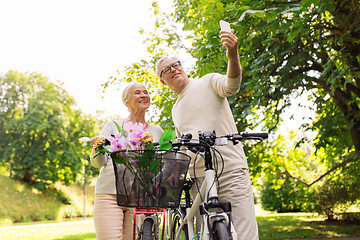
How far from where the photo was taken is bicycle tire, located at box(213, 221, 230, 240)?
2.26m

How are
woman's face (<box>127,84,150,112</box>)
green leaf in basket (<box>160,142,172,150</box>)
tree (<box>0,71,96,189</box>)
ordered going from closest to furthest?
green leaf in basket (<box>160,142,172,150</box>) < woman's face (<box>127,84,150,112</box>) < tree (<box>0,71,96,189</box>)

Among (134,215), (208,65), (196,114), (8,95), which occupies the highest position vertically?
(8,95)

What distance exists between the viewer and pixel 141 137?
2.52m

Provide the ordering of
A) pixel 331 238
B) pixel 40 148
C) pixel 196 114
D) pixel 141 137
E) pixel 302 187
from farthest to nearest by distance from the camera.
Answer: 1. pixel 40 148
2. pixel 302 187
3. pixel 331 238
4. pixel 196 114
5. pixel 141 137

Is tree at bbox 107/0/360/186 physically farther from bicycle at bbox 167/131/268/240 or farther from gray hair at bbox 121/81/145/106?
bicycle at bbox 167/131/268/240

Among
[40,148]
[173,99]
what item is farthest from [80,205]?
[173,99]

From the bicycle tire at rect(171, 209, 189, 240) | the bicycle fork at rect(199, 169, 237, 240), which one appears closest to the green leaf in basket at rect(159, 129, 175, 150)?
the bicycle fork at rect(199, 169, 237, 240)

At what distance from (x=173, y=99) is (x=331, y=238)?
509cm

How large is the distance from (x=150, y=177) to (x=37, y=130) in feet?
101

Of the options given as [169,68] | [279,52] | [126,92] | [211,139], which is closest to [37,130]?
[279,52]

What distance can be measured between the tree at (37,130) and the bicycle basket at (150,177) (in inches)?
1161

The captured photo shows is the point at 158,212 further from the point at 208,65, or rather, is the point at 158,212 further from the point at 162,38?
the point at 162,38

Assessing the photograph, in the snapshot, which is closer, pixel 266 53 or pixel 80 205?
pixel 266 53

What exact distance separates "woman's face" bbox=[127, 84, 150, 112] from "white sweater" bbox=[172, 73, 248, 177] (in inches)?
22.0
